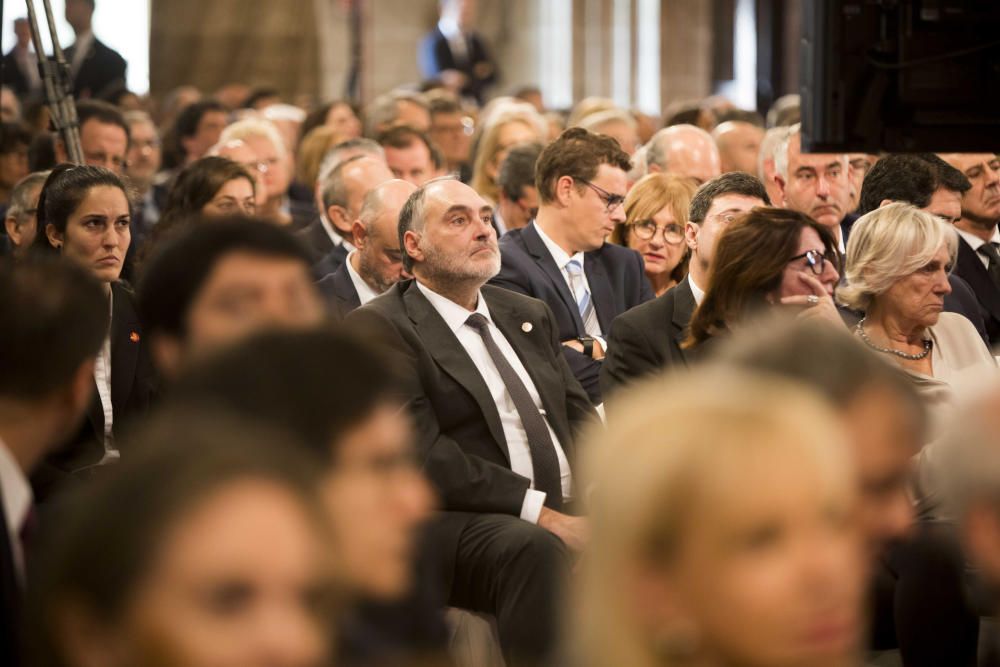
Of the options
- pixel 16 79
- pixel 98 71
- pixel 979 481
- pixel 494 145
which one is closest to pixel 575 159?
pixel 494 145

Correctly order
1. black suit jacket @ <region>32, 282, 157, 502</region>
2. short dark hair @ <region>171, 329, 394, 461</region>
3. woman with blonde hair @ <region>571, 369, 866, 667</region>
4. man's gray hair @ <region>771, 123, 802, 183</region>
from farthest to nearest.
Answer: man's gray hair @ <region>771, 123, 802, 183</region>, black suit jacket @ <region>32, 282, 157, 502</region>, short dark hair @ <region>171, 329, 394, 461</region>, woman with blonde hair @ <region>571, 369, 866, 667</region>

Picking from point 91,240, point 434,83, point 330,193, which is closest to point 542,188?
point 330,193

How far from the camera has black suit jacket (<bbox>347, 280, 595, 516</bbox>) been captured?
3.76m

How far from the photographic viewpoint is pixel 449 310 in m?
4.04

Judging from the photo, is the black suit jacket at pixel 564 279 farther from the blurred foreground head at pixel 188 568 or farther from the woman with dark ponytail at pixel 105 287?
the blurred foreground head at pixel 188 568

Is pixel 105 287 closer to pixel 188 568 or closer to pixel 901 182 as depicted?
pixel 901 182

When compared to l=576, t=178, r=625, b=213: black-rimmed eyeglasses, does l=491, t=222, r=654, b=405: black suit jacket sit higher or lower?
lower

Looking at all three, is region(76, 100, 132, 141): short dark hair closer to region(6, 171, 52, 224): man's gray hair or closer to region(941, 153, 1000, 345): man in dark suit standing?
region(6, 171, 52, 224): man's gray hair

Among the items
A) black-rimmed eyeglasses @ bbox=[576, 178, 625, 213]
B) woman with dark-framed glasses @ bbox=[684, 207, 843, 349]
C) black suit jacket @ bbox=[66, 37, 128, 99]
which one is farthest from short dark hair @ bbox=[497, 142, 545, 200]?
black suit jacket @ bbox=[66, 37, 128, 99]

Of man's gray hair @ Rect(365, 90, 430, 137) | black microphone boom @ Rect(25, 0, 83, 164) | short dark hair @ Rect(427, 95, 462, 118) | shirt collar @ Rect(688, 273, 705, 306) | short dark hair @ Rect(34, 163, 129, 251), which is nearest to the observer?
shirt collar @ Rect(688, 273, 705, 306)

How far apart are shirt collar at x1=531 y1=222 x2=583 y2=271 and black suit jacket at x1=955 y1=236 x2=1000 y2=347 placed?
1.36m

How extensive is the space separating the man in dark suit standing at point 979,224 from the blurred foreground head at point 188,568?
174 inches

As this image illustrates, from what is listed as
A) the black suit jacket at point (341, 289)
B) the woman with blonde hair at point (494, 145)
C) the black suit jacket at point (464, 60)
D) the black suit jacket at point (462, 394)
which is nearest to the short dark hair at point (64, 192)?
the black suit jacket at point (341, 289)

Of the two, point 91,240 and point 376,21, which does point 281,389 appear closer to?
point 91,240
